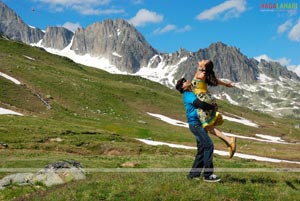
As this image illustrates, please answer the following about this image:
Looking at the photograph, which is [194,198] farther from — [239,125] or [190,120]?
[239,125]

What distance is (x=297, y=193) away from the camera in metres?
15.0

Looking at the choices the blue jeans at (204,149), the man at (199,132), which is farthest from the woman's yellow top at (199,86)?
the blue jeans at (204,149)

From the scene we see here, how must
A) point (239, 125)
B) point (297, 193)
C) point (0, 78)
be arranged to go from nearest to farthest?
point (297, 193) < point (0, 78) < point (239, 125)

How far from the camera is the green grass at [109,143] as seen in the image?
589 inches

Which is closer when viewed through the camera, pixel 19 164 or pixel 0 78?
pixel 19 164

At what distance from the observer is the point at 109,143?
159 ft

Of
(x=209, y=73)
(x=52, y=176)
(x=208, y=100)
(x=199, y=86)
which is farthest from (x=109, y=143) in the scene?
(x=208, y=100)

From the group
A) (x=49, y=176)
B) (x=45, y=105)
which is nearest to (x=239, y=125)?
(x=45, y=105)

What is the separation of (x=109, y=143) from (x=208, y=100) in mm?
34051

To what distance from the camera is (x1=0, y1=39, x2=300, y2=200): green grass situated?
15.0 meters

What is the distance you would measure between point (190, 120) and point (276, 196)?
4172 millimetres

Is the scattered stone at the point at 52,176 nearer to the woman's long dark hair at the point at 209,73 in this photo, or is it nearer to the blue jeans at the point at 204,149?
the blue jeans at the point at 204,149

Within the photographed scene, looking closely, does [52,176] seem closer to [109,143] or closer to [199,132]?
[199,132]

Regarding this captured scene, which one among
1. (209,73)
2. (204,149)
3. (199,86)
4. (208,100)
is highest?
(209,73)
